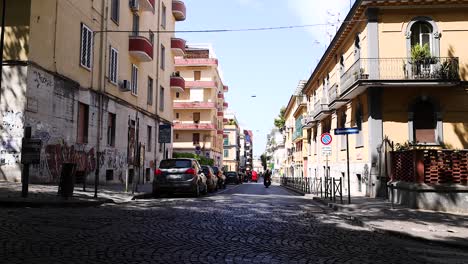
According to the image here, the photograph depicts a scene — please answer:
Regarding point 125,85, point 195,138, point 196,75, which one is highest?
point 196,75

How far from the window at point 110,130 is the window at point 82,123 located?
9.43 feet

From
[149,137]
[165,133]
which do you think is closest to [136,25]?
[149,137]

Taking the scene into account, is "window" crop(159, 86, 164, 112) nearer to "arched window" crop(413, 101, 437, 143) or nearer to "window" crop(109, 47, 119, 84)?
"window" crop(109, 47, 119, 84)

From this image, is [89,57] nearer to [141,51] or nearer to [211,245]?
[141,51]

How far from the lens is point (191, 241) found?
23.7 feet

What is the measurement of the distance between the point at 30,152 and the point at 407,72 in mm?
15261

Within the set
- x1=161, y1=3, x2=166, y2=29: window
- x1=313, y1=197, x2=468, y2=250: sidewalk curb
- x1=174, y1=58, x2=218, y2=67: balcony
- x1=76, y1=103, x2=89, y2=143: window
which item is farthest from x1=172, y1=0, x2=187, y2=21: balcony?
x1=313, y1=197, x2=468, y2=250: sidewalk curb

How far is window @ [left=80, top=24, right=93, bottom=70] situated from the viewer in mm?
20750

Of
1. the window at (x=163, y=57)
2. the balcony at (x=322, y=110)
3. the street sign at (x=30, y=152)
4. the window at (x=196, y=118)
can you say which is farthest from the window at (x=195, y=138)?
the street sign at (x=30, y=152)

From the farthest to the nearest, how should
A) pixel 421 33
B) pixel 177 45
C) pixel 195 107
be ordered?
pixel 195 107 < pixel 177 45 < pixel 421 33

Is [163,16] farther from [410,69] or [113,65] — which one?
[410,69]

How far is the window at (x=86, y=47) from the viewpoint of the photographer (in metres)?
20.8

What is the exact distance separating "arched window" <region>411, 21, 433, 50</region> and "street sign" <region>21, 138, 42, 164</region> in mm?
16348

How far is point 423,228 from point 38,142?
998 centimetres
